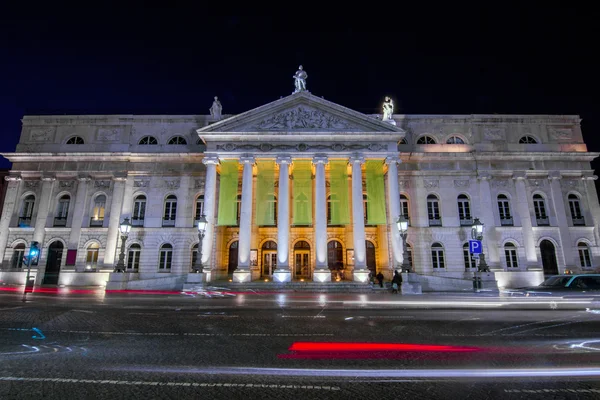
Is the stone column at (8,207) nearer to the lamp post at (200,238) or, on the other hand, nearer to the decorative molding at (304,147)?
the decorative molding at (304,147)

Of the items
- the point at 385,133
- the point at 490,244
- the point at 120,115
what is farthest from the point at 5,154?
the point at 490,244

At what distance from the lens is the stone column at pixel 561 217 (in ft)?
90.4

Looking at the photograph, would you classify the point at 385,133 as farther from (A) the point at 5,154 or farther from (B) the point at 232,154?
(A) the point at 5,154

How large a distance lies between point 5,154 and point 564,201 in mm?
48202

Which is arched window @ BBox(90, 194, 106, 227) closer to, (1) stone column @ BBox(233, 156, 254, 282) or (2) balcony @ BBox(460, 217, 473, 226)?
(1) stone column @ BBox(233, 156, 254, 282)

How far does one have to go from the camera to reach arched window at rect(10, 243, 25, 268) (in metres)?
28.0

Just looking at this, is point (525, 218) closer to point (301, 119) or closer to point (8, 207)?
point (301, 119)

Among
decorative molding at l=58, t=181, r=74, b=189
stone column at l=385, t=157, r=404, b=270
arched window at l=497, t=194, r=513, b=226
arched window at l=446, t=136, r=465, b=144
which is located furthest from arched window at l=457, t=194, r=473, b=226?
decorative molding at l=58, t=181, r=74, b=189

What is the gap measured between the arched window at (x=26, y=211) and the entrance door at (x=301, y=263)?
23.1 metres

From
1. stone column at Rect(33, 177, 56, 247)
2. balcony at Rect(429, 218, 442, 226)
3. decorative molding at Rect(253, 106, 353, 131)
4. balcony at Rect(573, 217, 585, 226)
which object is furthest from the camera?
balcony at Rect(429, 218, 442, 226)

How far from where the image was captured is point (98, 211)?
29312 millimetres

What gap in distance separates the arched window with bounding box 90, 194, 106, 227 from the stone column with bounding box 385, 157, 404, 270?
2417 cm

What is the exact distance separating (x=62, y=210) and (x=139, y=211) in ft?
21.9

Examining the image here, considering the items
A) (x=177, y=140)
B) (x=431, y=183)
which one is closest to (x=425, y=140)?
(x=431, y=183)
